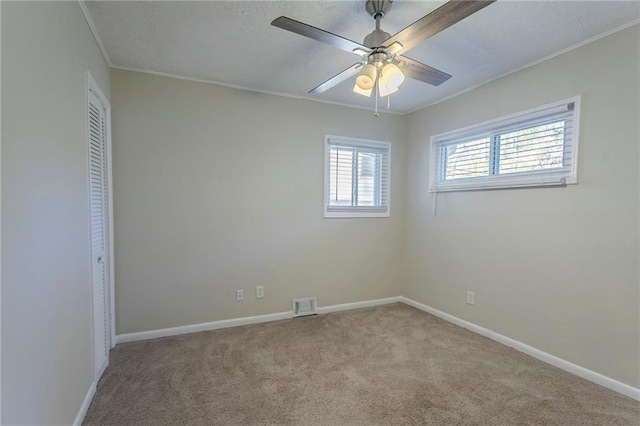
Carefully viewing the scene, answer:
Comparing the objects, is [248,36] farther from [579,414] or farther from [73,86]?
[579,414]

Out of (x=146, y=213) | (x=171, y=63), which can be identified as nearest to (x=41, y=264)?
(x=146, y=213)

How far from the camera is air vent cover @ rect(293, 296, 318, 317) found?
3473mm

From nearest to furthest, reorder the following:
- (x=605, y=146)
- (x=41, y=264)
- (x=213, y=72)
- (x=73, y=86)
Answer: (x=41, y=264), (x=73, y=86), (x=605, y=146), (x=213, y=72)

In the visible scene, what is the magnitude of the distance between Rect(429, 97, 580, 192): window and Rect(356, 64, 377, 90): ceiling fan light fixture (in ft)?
5.26

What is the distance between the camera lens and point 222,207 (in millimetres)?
3129

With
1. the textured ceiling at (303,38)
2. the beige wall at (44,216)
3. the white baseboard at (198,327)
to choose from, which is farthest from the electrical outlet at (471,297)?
the beige wall at (44,216)

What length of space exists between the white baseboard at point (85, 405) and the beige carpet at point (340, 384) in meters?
0.04

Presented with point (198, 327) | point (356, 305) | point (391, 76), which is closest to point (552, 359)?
point (356, 305)

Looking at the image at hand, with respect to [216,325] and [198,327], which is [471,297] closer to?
[216,325]

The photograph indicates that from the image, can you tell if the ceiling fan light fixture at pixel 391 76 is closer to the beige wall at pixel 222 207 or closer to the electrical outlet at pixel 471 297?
the beige wall at pixel 222 207

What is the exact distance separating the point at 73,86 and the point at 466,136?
3.32 m

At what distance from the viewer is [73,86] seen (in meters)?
1.72

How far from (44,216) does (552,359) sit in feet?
11.5

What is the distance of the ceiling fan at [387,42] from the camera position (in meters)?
1.46
